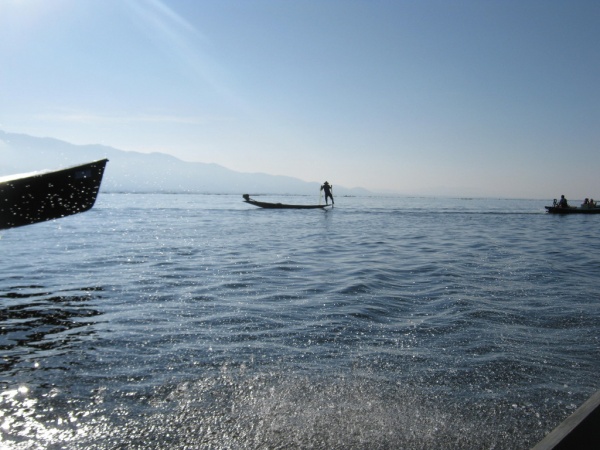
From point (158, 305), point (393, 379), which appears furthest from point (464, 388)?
point (158, 305)

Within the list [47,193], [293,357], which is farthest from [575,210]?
[47,193]

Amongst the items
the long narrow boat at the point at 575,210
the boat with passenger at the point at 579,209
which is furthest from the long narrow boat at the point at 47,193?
the long narrow boat at the point at 575,210

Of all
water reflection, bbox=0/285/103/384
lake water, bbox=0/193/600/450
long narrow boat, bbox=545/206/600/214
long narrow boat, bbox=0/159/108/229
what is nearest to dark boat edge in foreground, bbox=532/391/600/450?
lake water, bbox=0/193/600/450

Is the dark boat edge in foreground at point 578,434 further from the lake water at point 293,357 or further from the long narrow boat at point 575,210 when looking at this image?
the long narrow boat at point 575,210

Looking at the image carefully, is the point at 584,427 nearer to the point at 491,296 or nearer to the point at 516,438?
the point at 516,438

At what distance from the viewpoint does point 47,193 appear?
12.5 meters

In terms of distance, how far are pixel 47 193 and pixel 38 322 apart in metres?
7.64

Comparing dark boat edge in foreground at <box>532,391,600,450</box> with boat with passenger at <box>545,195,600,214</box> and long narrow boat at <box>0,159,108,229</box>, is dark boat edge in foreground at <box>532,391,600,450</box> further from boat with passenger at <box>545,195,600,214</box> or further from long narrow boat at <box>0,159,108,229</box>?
boat with passenger at <box>545,195,600,214</box>

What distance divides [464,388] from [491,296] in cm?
454

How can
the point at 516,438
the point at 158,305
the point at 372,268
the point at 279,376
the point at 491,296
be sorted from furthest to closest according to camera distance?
the point at 372,268 → the point at 491,296 → the point at 158,305 → the point at 279,376 → the point at 516,438

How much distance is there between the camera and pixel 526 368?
4602mm

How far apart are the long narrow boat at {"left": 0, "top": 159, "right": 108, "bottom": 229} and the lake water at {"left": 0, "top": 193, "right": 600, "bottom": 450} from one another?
7.48 feet

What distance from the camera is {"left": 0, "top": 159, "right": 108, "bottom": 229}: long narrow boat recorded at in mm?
11586

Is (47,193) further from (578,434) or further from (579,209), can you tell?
(579,209)
